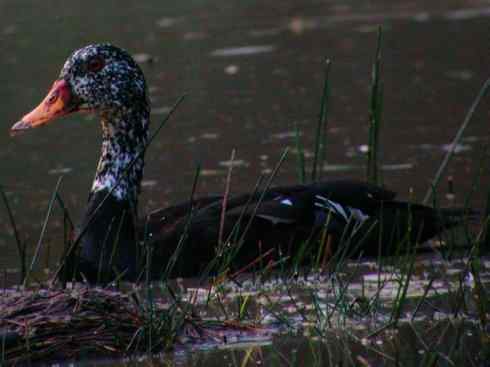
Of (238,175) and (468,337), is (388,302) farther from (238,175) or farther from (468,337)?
(238,175)

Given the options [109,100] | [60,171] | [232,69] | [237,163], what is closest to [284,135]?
[237,163]

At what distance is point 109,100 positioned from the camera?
370 inches

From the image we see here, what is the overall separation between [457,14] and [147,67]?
13.6 ft

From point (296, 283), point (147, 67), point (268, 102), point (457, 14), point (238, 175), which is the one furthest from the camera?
point (457, 14)

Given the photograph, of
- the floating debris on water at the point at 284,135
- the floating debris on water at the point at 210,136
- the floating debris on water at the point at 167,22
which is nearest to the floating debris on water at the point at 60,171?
the floating debris on water at the point at 210,136

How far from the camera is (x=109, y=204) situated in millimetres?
9109

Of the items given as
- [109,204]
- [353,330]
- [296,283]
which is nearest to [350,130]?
[109,204]

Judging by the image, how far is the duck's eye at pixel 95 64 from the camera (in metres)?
9.39

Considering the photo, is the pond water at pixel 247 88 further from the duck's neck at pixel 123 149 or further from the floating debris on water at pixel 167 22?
the duck's neck at pixel 123 149

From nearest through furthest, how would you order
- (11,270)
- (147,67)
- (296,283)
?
(296,283) < (11,270) < (147,67)

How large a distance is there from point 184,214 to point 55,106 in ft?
3.89

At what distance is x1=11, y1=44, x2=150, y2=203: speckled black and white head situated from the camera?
9.33 m

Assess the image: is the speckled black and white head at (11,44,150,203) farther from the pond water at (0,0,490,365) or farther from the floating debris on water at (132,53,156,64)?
the floating debris on water at (132,53,156,64)

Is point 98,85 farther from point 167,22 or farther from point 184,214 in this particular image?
point 167,22
